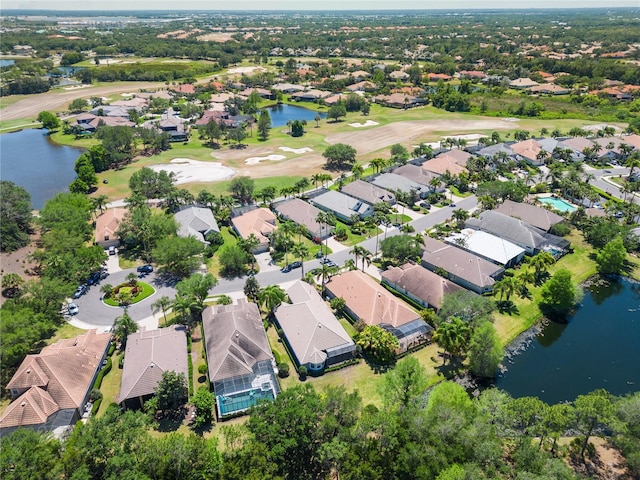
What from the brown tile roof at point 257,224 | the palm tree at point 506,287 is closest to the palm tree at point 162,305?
the brown tile roof at point 257,224

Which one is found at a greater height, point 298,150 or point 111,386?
point 111,386

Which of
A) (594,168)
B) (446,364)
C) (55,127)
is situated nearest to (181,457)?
(446,364)

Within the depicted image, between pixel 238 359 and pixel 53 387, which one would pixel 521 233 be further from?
pixel 53 387

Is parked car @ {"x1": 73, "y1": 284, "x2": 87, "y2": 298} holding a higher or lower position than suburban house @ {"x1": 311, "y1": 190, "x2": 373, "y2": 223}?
higher

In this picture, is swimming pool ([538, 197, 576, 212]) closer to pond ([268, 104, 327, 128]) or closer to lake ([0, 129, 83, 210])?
pond ([268, 104, 327, 128])

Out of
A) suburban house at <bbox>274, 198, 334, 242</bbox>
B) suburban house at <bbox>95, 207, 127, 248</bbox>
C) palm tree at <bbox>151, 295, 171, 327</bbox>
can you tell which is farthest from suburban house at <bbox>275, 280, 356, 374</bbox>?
suburban house at <bbox>95, 207, 127, 248</bbox>

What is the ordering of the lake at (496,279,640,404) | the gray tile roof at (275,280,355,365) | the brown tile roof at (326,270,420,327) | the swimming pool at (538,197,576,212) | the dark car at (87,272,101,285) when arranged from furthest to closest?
the swimming pool at (538,197,576,212), the dark car at (87,272,101,285), the brown tile roof at (326,270,420,327), the gray tile roof at (275,280,355,365), the lake at (496,279,640,404)

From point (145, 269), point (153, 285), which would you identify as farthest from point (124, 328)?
point (145, 269)
